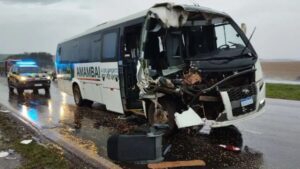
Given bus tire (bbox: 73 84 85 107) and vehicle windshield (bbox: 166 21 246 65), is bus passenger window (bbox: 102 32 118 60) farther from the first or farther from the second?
bus tire (bbox: 73 84 85 107)

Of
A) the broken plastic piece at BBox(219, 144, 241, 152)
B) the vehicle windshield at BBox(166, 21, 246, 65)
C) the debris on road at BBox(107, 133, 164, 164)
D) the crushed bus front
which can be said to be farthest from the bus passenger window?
the debris on road at BBox(107, 133, 164, 164)

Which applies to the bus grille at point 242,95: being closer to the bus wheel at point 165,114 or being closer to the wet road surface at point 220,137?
the wet road surface at point 220,137

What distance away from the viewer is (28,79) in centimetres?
2538

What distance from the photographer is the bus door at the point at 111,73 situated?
12.0 meters

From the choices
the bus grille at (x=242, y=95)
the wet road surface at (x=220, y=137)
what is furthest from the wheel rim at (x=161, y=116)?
the bus grille at (x=242, y=95)

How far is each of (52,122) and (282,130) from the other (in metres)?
6.27

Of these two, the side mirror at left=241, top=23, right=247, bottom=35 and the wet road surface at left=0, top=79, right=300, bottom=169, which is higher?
the side mirror at left=241, top=23, right=247, bottom=35

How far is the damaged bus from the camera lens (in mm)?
8359

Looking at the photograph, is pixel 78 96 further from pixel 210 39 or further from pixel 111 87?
pixel 210 39

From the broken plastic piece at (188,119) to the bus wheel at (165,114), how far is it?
1.45ft

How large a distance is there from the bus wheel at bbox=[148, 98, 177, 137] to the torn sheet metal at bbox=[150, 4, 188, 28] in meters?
1.62

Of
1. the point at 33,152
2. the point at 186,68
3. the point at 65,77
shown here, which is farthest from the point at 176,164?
the point at 65,77

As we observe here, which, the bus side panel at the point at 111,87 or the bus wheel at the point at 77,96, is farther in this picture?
the bus wheel at the point at 77,96

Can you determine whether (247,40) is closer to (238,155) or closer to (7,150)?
(238,155)
